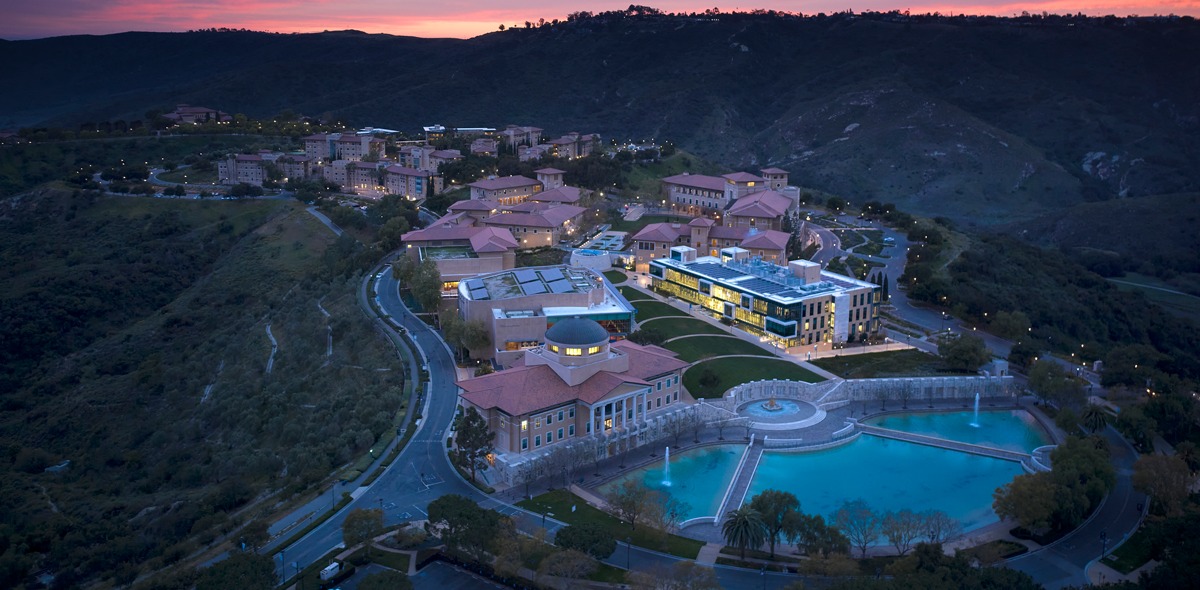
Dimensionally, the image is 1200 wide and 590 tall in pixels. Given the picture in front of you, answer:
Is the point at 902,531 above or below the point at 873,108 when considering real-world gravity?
below

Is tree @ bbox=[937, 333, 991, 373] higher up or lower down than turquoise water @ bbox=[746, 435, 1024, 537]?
higher up

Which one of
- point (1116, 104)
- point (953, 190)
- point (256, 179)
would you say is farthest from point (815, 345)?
point (1116, 104)

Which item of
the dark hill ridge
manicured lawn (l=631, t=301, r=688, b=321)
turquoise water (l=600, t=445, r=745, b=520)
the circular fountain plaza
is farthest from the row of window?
the dark hill ridge

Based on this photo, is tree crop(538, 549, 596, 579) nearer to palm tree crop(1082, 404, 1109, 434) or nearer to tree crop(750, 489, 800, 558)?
tree crop(750, 489, 800, 558)

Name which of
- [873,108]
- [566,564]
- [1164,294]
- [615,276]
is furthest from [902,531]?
[873,108]

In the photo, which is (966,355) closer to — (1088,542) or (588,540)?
(1088,542)
